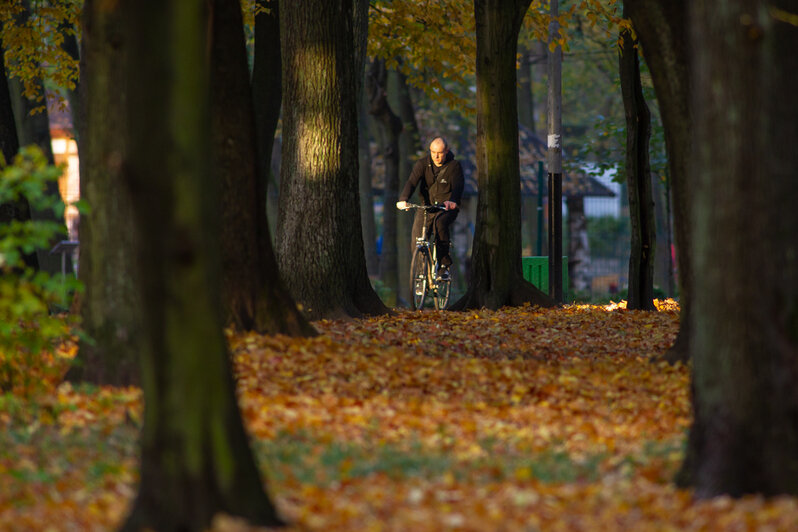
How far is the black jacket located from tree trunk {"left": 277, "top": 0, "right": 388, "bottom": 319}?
70.5 inches

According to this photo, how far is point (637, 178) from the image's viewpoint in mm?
15828

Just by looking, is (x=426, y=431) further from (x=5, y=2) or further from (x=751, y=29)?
(x=5, y=2)

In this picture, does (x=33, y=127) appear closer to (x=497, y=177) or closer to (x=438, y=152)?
(x=438, y=152)

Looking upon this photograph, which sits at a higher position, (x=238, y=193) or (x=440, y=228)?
(x=238, y=193)

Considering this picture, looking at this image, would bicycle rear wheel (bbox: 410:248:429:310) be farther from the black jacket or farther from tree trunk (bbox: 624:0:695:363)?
tree trunk (bbox: 624:0:695:363)

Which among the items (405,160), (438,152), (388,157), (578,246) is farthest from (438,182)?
(578,246)

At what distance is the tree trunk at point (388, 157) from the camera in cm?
2434

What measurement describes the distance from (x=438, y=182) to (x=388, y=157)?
10223 mm

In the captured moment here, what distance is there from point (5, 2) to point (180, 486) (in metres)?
12.1

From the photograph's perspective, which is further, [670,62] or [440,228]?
[440,228]

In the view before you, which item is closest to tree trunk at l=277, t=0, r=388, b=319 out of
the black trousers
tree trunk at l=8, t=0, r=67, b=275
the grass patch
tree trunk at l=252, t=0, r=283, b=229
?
the black trousers

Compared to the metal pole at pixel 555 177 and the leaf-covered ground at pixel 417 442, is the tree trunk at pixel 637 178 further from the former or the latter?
the leaf-covered ground at pixel 417 442

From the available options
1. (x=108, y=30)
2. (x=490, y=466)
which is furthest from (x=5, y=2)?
(x=490, y=466)

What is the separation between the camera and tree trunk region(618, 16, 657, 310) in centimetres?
1544
